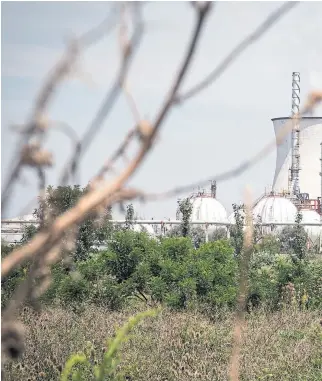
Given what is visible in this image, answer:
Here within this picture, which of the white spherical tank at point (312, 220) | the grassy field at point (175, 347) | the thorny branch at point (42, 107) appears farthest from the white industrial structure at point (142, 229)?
the thorny branch at point (42, 107)

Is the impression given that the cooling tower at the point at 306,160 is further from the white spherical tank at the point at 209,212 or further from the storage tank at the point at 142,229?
the storage tank at the point at 142,229

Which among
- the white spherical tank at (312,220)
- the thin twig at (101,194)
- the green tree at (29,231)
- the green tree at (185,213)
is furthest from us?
the white spherical tank at (312,220)

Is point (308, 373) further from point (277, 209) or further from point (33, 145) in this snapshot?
point (277, 209)

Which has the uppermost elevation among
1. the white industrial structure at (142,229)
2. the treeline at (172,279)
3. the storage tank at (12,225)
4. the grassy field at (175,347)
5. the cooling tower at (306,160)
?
the cooling tower at (306,160)

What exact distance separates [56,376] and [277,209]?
19369 mm

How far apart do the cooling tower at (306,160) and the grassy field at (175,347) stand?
56.0ft

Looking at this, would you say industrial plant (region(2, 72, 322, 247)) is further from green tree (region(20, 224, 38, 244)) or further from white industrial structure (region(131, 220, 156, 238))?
green tree (region(20, 224, 38, 244))

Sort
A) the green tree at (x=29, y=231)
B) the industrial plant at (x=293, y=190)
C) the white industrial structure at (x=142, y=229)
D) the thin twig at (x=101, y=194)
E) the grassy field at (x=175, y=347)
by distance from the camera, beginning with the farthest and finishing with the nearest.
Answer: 1. the industrial plant at (x=293, y=190)
2. the white industrial structure at (x=142, y=229)
3. the grassy field at (x=175, y=347)
4. the green tree at (x=29, y=231)
5. the thin twig at (x=101, y=194)

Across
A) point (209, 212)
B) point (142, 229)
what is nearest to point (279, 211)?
point (209, 212)

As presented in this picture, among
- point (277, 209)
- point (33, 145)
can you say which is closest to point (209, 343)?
point (33, 145)

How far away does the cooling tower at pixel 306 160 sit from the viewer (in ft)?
74.4

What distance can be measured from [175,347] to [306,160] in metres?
19.7

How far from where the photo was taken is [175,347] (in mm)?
4152

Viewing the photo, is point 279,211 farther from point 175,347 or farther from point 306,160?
point 175,347
